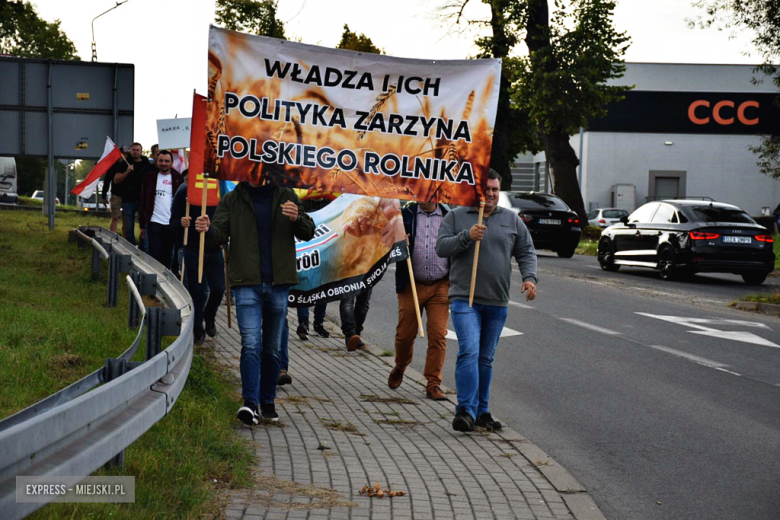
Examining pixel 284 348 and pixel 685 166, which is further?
pixel 685 166

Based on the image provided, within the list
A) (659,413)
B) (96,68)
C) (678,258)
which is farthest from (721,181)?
(659,413)

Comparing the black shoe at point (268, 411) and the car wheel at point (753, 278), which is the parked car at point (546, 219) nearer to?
the car wheel at point (753, 278)

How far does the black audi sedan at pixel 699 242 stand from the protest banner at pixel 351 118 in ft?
45.3

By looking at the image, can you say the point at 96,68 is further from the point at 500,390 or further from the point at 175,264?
the point at 500,390

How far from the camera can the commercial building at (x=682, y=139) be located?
63.7 metres

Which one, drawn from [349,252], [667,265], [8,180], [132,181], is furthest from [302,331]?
[8,180]

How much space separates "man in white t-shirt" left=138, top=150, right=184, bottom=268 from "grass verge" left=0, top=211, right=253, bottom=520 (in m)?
0.76

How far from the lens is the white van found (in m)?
57.0

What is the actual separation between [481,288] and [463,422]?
0.94 metres

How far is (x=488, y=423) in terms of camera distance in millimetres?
7578

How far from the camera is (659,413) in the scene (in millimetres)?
8469

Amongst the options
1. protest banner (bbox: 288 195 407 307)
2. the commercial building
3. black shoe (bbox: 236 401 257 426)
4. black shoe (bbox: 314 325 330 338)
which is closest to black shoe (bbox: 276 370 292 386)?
protest banner (bbox: 288 195 407 307)

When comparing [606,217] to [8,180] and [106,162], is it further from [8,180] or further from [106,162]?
[106,162]

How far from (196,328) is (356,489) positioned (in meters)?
5.69
